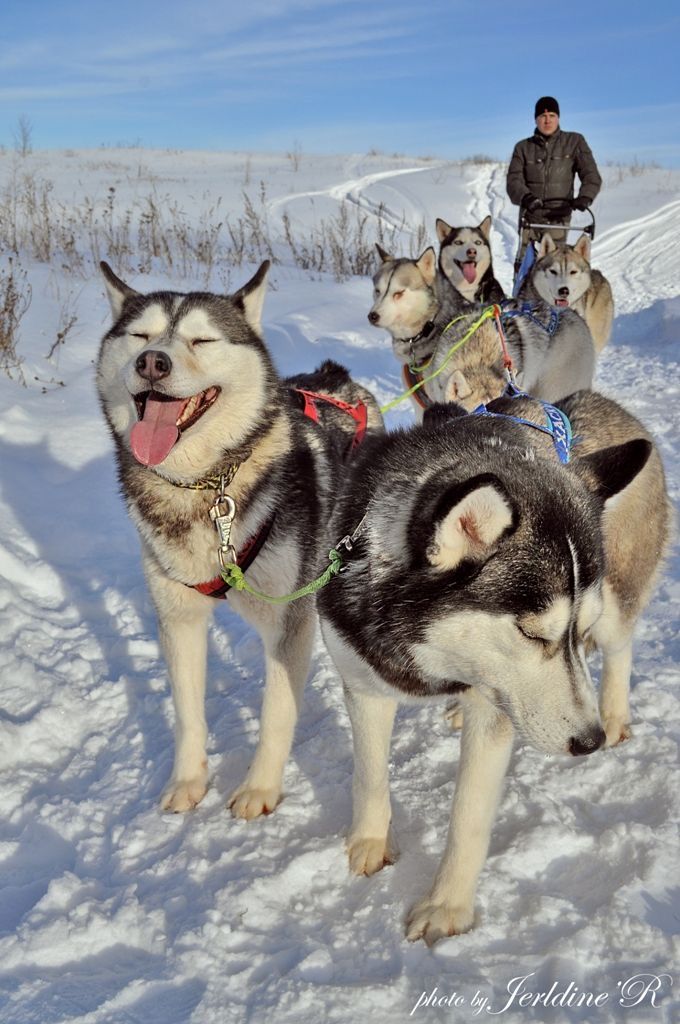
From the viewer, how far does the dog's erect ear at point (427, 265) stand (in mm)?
5906

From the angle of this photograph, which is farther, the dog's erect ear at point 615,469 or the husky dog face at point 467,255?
the husky dog face at point 467,255

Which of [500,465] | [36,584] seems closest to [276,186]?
[36,584]

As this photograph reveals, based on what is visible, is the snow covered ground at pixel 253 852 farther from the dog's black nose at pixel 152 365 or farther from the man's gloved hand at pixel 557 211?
the man's gloved hand at pixel 557 211

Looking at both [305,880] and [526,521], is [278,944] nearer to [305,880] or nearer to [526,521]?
[305,880]

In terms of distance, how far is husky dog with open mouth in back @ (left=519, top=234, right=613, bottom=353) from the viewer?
261 inches

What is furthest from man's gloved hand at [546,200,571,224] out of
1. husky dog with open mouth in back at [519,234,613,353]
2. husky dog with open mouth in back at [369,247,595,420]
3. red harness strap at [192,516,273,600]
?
red harness strap at [192,516,273,600]

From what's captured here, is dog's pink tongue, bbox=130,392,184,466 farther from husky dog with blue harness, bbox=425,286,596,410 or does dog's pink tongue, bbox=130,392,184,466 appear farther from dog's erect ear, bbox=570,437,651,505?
husky dog with blue harness, bbox=425,286,596,410

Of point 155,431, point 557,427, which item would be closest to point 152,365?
point 155,431

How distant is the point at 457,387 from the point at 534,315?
135 cm

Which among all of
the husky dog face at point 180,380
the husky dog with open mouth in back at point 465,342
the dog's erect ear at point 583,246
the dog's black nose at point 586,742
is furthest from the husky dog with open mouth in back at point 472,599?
the dog's erect ear at point 583,246

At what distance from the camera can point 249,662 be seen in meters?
3.26

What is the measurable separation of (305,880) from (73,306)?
22.4ft

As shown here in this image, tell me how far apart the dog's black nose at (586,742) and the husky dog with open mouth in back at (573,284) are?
17.7 ft

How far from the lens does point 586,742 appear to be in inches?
68.6
